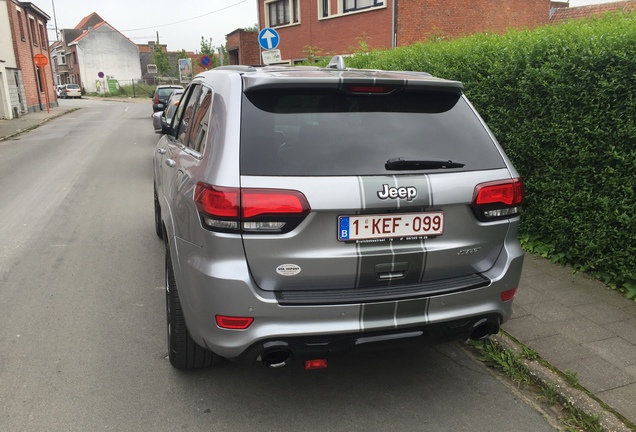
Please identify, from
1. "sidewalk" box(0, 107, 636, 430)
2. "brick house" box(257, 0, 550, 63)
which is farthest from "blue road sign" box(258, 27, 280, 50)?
"sidewalk" box(0, 107, 636, 430)

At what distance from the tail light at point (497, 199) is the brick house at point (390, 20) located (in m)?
14.4

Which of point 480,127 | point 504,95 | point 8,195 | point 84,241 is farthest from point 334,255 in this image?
point 8,195

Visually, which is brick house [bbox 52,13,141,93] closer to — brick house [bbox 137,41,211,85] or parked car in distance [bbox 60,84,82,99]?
brick house [bbox 137,41,211,85]

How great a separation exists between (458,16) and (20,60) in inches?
897

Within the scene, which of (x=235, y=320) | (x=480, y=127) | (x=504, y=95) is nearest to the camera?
(x=235, y=320)

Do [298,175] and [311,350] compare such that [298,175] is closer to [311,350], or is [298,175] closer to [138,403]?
[311,350]

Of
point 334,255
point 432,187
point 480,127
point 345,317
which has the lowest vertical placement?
point 345,317

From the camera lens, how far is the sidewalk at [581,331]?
310 cm

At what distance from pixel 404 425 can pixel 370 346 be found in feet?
1.85

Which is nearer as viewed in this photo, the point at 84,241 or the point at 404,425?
the point at 404,425

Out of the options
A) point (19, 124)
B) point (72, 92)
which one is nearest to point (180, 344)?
point (19, 124)

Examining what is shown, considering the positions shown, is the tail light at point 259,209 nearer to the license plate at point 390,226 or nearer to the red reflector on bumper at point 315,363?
the license plate at point 390,226

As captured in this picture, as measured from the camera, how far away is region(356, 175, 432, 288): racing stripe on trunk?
254 centimetres

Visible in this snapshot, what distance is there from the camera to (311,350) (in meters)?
2.56
